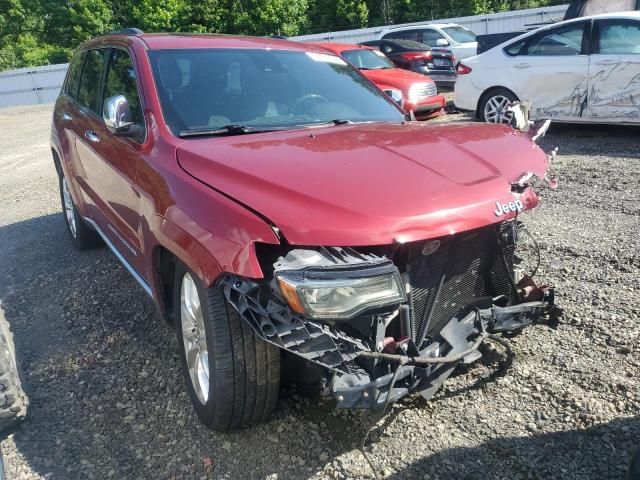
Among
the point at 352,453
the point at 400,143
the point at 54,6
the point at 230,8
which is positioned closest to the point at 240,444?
the point at 352,453

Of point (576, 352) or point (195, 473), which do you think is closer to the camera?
point (195, 473)

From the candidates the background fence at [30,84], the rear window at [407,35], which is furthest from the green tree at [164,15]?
the rear window at [407,35]

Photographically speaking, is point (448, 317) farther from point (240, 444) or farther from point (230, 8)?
point (230, 8)

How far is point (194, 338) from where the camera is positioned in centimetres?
285

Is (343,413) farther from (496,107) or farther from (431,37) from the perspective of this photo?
(431,37)

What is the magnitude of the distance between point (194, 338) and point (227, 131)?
1.12m

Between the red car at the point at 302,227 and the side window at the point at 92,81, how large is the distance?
2.38 feet

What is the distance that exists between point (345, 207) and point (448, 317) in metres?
0.77

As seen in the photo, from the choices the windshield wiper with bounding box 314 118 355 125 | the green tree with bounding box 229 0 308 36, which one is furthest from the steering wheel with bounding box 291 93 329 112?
the green tree with bounding box 229 0 308 36

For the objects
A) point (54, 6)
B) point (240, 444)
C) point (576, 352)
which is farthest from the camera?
point (54, 6)

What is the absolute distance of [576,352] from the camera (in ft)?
10.5

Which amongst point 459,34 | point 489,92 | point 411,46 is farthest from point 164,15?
point 489,92

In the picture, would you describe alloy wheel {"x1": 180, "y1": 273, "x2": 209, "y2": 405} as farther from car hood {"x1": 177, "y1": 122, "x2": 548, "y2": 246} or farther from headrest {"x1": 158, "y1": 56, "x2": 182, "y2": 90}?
headrest {"x1": 158, "y1": 56, "x2": 182, "y2": 90}

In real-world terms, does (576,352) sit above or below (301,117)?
below
